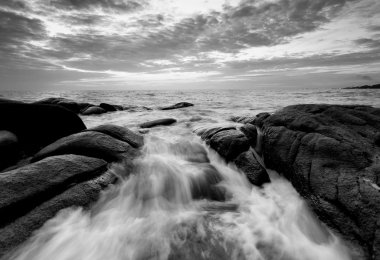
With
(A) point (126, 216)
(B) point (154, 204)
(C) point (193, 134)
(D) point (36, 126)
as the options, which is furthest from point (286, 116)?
(D) point (36, 126)

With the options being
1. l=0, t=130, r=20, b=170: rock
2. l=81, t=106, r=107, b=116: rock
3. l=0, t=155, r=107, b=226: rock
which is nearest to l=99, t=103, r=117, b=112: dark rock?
l=81, t=106, r=107, b=116: rock

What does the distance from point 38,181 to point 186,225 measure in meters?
2.92

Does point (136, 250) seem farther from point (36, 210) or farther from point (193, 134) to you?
point (193, 134)

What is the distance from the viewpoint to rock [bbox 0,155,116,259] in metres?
3.22

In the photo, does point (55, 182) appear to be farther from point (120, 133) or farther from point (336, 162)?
point (336, 162)

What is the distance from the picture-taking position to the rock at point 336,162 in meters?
3.45

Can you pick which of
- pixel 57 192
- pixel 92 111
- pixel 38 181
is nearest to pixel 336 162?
pixel 57 192

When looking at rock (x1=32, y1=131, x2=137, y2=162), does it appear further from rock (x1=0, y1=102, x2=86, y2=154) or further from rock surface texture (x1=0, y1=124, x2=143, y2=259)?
rock (x1=0, y1=102, x2=86, y2=154)

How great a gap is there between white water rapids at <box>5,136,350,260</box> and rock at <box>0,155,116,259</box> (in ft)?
0.51

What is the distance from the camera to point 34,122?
7.00 m

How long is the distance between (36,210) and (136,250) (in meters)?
1.87

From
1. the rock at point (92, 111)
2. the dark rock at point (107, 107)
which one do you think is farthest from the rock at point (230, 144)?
the dark rock at point (107, 107)

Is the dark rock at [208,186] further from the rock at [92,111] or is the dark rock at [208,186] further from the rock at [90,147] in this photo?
the rock at [92,111]

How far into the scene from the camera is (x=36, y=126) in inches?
277
